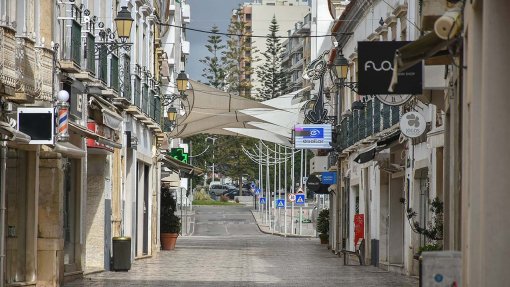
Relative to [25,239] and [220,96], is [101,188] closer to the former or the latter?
[25,239]

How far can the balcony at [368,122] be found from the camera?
1306 inches

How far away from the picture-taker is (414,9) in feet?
98.2

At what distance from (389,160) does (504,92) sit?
2158 cm

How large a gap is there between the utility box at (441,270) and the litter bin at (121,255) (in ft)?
62.1

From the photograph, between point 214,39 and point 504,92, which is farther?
point 214,39

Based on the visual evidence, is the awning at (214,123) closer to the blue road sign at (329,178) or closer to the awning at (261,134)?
the awning at (261,134)

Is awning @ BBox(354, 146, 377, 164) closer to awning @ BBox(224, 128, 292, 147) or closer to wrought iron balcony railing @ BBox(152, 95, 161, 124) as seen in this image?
wrought iron balcony railing @ BBox(152, 95, 161, 124)

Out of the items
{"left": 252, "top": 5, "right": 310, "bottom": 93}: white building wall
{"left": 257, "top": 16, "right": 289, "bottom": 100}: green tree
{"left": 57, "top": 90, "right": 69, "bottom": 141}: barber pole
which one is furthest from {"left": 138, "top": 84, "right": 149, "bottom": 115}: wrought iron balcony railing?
{"left": 252, "top": 5, "right": 310, "bottom": 93}: white building wall

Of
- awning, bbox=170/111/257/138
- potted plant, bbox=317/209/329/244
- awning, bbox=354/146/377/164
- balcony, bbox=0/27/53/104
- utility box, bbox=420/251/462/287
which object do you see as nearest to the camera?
utility box, bbox=420/251/462/287

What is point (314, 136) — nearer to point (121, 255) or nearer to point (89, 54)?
point (121, 255)

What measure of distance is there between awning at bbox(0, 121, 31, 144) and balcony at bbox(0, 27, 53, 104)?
0.53 metres

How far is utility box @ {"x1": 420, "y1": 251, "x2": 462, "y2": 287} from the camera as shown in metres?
12.5

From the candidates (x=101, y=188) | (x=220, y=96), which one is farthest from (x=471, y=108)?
(x=220, y=96)

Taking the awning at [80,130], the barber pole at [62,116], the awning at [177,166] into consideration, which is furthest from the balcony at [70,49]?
the awning at [177,166]
